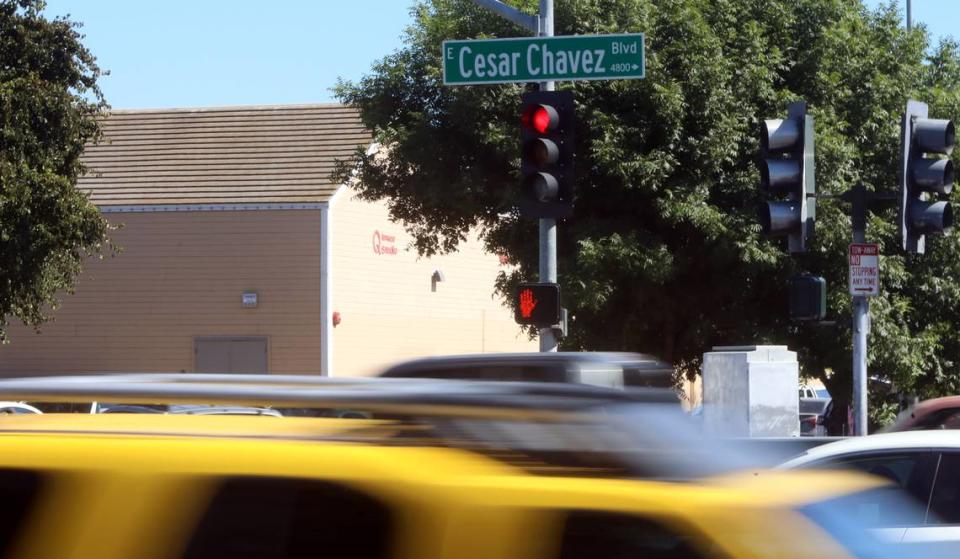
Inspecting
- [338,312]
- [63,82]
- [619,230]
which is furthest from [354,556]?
[338,312]

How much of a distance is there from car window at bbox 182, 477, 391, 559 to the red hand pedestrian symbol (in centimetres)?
1182

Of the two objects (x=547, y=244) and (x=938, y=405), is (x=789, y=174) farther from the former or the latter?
(x=547, y=244)

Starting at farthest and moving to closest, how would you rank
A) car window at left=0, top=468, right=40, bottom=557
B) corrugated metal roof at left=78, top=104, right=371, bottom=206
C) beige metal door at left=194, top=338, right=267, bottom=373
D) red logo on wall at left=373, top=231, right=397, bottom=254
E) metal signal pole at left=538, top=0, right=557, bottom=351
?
red logo on wall at left=373, top=231, right=397, bottom=254, corrugated metal roof at left=78, top=104, right=371, bottom=206, beige metal door at left=194, top=338, right=267, bottom=373, metal signal pole at left=538, top=0, right=557, bottom=351, car window at left=0, top=468, right=40, bottom=557

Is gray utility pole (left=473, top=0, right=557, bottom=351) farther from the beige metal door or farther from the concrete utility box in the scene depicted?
the beige metal door

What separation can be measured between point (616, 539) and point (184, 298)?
113ft

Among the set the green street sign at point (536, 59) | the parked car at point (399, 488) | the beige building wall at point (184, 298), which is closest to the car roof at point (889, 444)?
the parked car at point (399, 488)

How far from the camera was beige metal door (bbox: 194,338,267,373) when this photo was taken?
3591 cm

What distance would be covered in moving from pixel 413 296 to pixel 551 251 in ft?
79.1

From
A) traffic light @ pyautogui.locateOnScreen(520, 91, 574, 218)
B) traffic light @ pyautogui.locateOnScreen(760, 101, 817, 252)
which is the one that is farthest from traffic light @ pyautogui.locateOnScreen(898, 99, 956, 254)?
traffic light @ pyautogui.locateOnScreen(520, 91, 574, 218)

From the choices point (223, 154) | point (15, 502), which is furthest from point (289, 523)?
point (223, 154)

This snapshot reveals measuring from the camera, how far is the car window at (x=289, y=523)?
2.90 metres

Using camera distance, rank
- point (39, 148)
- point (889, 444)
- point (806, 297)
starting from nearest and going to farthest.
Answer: point (889, 444), point (806, 297), point (39, 148)

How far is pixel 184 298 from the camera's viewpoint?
36500 millimetres

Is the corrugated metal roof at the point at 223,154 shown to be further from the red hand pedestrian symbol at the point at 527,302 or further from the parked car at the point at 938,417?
the parked car at the point at 938,417
